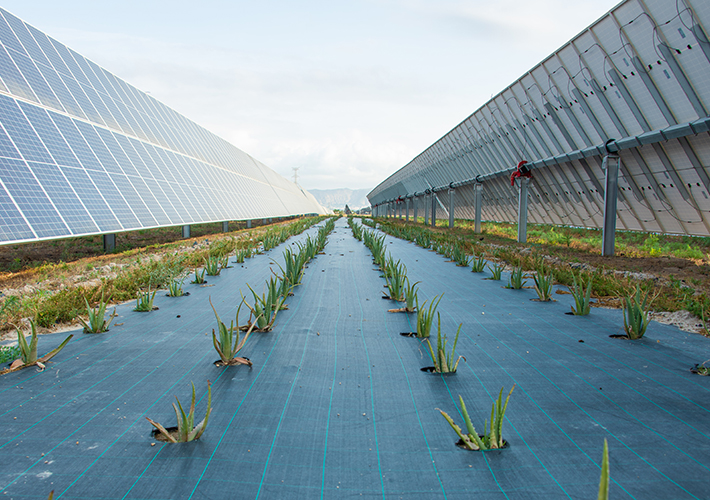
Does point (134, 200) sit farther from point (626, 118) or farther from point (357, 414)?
point (626, 118)

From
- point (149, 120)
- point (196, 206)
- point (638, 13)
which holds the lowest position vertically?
point (196, 206)

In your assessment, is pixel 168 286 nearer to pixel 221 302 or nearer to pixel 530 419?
pixel 221 302

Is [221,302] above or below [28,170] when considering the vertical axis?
below

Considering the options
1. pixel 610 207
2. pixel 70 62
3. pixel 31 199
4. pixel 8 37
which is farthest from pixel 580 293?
pixel 70 62

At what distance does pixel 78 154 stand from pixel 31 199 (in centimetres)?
263

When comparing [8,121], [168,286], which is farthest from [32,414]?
[8,121]

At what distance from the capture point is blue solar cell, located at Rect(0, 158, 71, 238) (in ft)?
21.2

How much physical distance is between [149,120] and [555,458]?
17253mm

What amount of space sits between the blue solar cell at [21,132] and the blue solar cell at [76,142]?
97 centimetres

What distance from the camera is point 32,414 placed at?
7.75 ft

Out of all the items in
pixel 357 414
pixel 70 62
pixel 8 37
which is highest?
pixel 70 62

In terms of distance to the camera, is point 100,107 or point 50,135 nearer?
point 50,135

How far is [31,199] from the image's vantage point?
6762 millimetres

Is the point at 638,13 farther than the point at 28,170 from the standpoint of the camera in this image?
Yes
